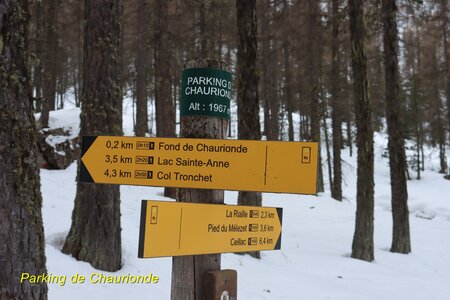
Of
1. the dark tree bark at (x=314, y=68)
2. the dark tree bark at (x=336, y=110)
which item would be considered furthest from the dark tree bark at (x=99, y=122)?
the dark tree bark at (x=336, y=110)

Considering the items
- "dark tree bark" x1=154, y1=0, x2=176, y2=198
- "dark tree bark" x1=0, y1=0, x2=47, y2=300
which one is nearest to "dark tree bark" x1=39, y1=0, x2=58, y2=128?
"dark tree bark" x1=154, y1=0, x2=176, y2=198

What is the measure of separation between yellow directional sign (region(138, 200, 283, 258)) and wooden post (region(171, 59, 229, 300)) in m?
0.14

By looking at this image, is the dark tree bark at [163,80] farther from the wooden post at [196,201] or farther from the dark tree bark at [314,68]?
the wooden post at [196,201]

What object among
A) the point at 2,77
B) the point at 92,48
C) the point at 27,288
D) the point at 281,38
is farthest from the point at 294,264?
the point at 281,38

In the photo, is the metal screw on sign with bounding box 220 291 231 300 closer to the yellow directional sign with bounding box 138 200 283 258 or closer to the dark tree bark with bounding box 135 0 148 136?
the yellow directional sign with bounding box 138 200 283 258

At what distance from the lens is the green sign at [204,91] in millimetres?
2434

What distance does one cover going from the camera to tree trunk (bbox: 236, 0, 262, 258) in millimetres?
8227

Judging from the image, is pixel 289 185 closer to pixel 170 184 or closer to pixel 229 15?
pixel 170 184

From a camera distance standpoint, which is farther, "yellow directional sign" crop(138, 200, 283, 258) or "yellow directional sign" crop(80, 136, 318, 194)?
"yellow directional sign" crop(80, 136, 318, 194)

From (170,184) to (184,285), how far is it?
0.59m

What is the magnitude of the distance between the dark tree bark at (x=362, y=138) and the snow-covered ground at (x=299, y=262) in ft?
1.59

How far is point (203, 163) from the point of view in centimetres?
231

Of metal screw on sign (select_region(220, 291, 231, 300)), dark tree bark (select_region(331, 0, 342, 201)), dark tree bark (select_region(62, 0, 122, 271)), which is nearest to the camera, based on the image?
metal screw on sign (select_region(220, 291, 231, 300))

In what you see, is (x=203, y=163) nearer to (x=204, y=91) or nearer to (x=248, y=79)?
(x=204, y=91)
